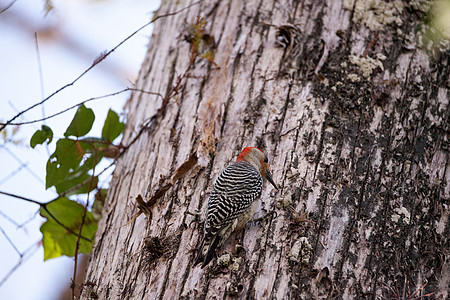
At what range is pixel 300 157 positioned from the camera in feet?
7.99

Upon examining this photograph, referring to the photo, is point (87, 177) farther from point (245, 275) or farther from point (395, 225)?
point (395, 225)

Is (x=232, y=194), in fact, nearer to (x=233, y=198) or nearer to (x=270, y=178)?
(x=233, y=198)

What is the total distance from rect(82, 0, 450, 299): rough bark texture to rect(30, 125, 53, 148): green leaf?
543 millimetres

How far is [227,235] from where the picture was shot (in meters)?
2.36

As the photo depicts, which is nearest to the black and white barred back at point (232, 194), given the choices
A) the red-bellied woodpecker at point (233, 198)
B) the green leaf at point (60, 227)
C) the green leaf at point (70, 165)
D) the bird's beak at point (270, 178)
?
the red-bellied woodpecker at point (233, 198)

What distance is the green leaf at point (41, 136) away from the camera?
8.91 feet

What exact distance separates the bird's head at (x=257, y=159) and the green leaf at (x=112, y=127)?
104 cm

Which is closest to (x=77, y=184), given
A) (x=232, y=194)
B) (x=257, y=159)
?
(x=232, y=194)

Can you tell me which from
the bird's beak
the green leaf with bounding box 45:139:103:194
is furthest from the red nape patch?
the green leaf with bounding box 45:139:103:194

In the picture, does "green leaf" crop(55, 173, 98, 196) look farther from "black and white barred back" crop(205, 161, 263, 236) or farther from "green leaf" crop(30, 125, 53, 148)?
"black and white barred back" crop(205, 161, 263, 236)

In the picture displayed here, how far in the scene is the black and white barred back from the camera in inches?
92.1

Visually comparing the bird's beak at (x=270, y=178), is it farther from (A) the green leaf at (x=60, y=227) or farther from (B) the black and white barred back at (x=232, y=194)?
(A) the green leaf at (x=60, y=227)

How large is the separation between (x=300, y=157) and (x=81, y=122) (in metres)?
1.44

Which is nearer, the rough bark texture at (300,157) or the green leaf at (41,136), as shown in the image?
the rough bark texture at (300,157)
